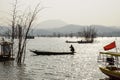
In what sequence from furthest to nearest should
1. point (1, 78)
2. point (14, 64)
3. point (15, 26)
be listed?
point (14, 64)
point (15, 26)
point (1, 78)

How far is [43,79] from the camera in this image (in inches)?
1041

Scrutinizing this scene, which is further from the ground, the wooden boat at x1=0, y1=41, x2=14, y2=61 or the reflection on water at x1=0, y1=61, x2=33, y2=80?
the wooden boat at x1=0, y1=41, x2=14, y2=61

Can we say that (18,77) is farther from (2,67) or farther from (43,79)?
(2,67)

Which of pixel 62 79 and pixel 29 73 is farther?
pixel 29 73

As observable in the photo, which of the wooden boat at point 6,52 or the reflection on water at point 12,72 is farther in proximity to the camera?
the wooden boat at point 6,52

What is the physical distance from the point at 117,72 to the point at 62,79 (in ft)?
19.2

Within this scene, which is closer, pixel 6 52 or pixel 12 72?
pixel 12 72

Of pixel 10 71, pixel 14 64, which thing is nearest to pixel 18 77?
pixel 10 71

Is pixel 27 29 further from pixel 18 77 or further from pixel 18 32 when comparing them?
pixel 18 77

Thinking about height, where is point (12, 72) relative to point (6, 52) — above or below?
below

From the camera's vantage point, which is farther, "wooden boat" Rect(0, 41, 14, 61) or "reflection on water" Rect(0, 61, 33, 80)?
"wooden boat" Rect(0, 41, 14, 61)

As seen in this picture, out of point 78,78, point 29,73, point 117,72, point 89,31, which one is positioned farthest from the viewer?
point 89,31

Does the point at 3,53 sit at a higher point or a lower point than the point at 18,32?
lower

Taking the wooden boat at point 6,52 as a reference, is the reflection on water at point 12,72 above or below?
below
